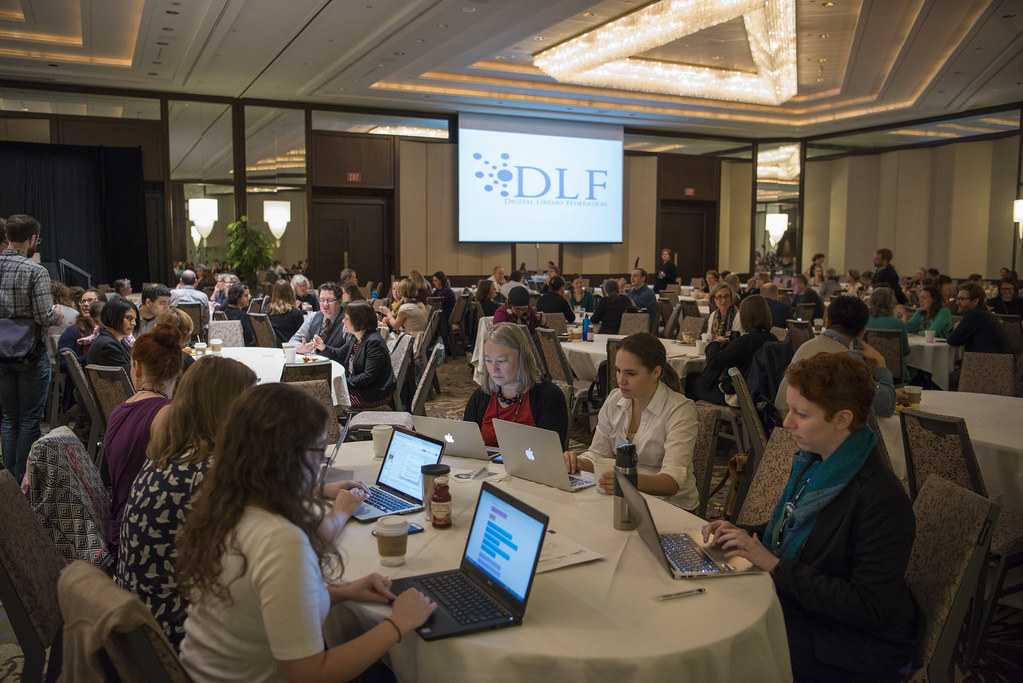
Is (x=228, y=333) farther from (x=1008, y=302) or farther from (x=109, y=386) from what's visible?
(x=1008, y=302)

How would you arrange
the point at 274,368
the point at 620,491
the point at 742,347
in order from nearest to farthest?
the point at 620,491 → the point at 742,347 → the point at 274,368

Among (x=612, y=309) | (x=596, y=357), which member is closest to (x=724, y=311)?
(x=596, y=357)

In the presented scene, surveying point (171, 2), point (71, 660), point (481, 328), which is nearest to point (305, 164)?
point (171, 2)

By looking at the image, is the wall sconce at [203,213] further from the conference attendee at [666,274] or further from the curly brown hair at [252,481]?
the curly brown hair at [252,481]

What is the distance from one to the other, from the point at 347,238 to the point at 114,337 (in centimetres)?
998

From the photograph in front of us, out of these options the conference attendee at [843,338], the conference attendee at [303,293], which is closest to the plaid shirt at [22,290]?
the conference attendee at [843,338]

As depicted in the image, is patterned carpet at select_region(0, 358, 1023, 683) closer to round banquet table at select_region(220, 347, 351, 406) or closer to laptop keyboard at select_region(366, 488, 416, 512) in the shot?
laptop keyboard at select_region(366, 488, 416, 512)

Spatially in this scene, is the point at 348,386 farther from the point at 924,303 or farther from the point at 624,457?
the point at 924,303

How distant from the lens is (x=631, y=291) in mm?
10688

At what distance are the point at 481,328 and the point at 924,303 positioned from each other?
4.48 meters

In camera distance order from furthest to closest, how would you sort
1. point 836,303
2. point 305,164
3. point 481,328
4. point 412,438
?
point 305,164 → point 481,328 → point 836,303 → point 412,438

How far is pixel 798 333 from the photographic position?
7.28 meters

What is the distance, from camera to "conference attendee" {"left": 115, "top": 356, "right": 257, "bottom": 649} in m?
2.06

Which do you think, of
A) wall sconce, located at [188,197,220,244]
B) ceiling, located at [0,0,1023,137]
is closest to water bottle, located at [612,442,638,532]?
ceiling, located at [0,0,1023,137]
